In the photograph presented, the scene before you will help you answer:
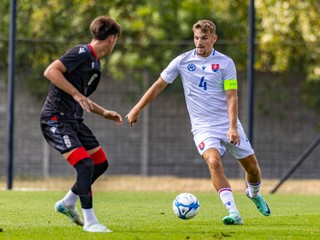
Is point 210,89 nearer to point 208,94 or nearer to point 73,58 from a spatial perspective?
point 208,94

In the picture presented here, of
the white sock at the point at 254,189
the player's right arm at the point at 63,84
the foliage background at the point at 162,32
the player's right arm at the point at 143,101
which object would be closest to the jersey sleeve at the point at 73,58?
the player's right arm at the point at 63,84

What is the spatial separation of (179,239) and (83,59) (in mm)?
1926

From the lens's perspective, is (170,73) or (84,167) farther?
(170,73)

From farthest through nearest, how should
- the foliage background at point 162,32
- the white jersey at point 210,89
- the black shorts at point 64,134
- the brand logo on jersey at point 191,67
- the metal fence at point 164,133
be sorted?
the foliage background at point 162,32 → the metal fence at point 164,133 → the brand logo on jersey at point 191,67 → the white jersey at point 210,89 → the black shorts at point 64,134

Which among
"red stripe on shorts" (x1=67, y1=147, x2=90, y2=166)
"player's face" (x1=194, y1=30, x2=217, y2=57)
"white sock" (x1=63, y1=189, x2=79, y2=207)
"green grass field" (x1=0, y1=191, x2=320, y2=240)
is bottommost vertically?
"green grass field" (x1=0, y1=191, x2=320, y2=240)

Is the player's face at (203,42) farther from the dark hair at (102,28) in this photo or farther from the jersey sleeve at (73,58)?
the jersey sleeve at (73,58)

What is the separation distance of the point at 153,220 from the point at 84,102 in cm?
200

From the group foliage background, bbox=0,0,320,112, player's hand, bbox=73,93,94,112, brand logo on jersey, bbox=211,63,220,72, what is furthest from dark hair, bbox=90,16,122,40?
foliage background, bbox=0,0,320,112

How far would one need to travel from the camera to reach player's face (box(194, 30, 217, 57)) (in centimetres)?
970

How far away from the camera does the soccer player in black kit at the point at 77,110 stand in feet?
27.4

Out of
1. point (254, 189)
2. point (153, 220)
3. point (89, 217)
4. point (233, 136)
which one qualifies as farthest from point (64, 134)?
point (254, 189)

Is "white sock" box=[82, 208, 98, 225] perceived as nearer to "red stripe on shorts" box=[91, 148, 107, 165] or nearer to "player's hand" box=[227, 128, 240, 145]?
"red stripe on shorts" box=[91, 148, 107, 165]

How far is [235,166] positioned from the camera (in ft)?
58.7

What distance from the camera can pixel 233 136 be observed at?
9445 mm
